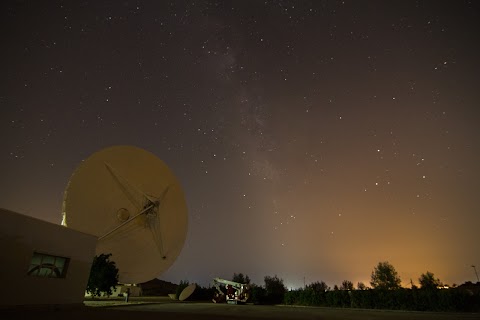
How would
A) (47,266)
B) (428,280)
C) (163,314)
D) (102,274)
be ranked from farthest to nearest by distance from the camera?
(428,280) < (102,274) < (47,266) < (163,314)

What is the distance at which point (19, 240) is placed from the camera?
13.3 meters

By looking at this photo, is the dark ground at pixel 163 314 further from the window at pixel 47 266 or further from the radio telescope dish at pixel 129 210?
the radio telescope dish at pixel 129 210

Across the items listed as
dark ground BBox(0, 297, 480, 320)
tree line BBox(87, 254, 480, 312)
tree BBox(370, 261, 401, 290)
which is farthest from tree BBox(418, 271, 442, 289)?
dark ground BBox(0, 297, 480, 320)

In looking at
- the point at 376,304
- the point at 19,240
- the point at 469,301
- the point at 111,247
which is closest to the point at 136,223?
the point at 111,247

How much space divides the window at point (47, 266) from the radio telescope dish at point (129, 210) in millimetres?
2417

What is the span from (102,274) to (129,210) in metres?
4.25

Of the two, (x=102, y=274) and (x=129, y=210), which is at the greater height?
(x=129, y=210)

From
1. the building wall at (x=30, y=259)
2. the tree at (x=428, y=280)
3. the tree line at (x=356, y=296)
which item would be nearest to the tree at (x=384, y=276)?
the tree at (x=428, y=280)

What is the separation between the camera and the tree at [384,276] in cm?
8431

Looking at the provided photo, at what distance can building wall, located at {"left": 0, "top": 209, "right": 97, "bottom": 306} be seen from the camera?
12781mm

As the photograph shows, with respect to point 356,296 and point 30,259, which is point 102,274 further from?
point 356,296

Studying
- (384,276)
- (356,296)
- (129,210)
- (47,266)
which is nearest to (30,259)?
(47,266)

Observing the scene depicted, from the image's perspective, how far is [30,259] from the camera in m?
13.6

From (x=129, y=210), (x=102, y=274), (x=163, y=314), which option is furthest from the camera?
(x=129, y=210)
